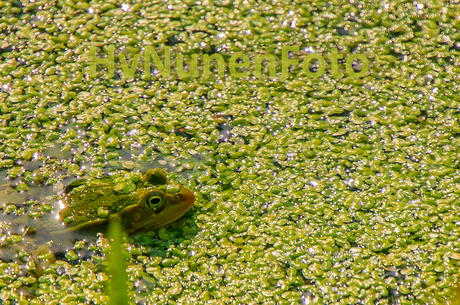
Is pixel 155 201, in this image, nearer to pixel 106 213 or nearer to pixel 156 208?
pixel 156 208

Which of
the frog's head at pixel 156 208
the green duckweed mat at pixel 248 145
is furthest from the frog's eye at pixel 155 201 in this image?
the green duckweed mat at pixel 248 145

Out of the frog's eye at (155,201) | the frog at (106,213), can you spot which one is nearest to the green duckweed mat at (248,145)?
the frog at (106,213)

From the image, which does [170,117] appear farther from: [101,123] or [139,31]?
[139,31]

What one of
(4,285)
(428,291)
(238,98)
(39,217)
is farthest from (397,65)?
(4,285)

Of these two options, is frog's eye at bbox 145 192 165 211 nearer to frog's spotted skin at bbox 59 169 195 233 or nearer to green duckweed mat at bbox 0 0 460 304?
frog's spotted skin at bbox 59 169 195 233

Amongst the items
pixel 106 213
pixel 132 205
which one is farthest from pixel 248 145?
pixel 106 213

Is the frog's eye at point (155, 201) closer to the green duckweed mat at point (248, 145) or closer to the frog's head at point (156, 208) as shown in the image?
the frog's head at point (156, 208)

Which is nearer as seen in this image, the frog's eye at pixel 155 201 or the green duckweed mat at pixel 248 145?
the green duckweed mat at pixel 248 145

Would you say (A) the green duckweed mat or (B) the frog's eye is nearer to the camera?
(A) the green duckweed mat

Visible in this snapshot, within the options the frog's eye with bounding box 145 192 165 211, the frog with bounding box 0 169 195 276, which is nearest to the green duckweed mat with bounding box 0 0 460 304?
the frog with bounding box 0 169 195 276
